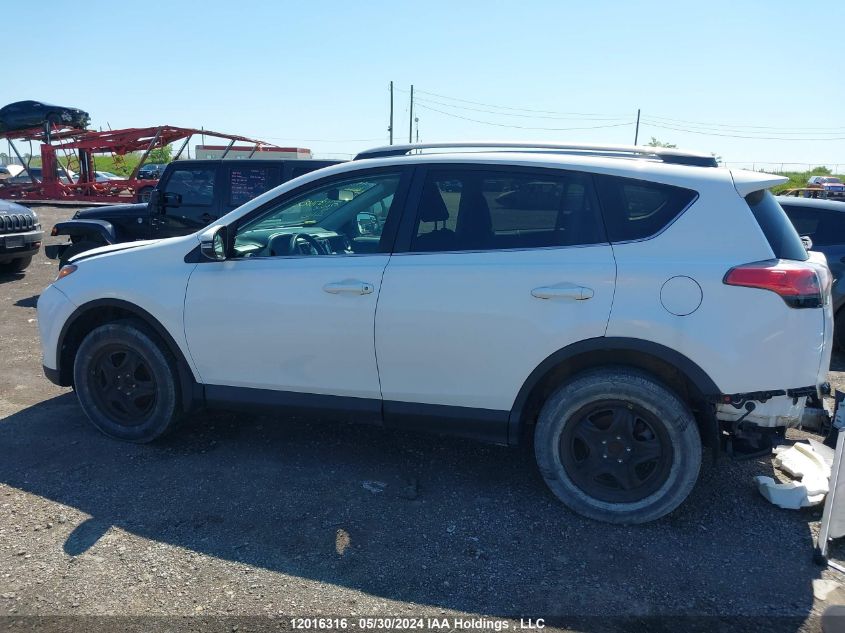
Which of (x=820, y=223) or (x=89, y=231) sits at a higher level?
(x=820, y=223)

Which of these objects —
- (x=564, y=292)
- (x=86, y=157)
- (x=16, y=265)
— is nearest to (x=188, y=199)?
(x=16, y=265)

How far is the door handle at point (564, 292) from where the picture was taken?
340 cm

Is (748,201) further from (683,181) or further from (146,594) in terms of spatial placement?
(146,594)

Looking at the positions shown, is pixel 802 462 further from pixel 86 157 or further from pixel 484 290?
pixel 86 157

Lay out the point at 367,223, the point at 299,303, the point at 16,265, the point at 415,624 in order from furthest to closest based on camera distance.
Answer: the point at 16,265, the point at 367,223, the point at 299,303, the point at 415,624

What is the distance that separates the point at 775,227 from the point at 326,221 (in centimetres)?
252

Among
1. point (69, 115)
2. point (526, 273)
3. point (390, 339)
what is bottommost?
point (390, 339)

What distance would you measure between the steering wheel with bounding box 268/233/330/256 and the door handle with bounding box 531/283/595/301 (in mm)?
1330

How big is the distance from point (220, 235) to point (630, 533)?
2.83m

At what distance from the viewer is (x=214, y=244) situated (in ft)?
13.3

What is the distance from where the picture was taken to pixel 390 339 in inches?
146

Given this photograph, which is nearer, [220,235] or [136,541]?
[136,541]

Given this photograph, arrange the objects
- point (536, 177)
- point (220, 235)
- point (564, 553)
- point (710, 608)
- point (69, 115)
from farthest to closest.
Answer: point (69, 115) → point (220, 235) → point (536, 177) → point (564, 553) → point (710, 608)

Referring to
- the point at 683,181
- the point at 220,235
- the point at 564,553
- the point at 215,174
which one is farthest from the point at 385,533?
the point at 215,174
